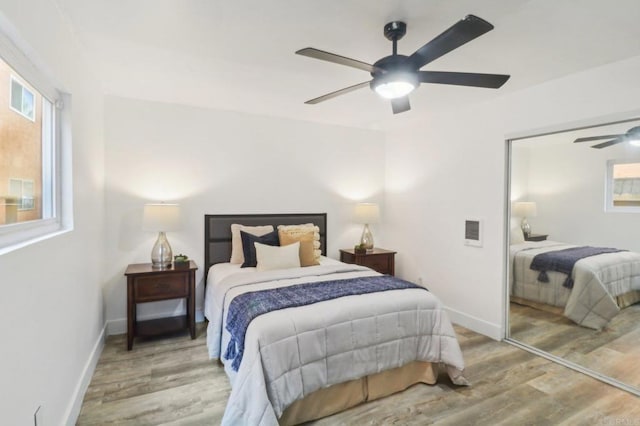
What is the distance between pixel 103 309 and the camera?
3.22m

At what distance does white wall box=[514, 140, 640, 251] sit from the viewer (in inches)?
104

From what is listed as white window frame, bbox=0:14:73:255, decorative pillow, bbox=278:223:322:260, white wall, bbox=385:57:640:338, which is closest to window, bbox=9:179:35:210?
white window frame, bbox=0:14:73:255

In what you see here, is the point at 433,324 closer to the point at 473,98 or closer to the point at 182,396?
the point at 182,396

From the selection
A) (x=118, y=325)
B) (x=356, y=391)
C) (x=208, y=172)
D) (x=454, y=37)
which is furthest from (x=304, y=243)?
(x=454, y=37)

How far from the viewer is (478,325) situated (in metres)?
3.48

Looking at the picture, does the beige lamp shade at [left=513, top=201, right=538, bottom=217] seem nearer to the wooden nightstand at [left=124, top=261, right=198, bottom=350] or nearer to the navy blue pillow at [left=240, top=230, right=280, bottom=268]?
the navy blue pillow at [left=240, top=230, right=280, bottom=268]

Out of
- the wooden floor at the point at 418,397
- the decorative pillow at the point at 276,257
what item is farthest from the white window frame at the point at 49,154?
the decorative pillow at the point at 276,257

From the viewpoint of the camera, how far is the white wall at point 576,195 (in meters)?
2.63

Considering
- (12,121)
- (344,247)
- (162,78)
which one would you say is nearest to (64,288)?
(12,121)

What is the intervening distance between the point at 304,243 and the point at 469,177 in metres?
1.98

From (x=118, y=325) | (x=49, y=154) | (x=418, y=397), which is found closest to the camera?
(x=49, y=154)

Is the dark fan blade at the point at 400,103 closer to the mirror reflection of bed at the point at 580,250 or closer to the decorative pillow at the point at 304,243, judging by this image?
the mirror reflection of bed at the point at 580,250

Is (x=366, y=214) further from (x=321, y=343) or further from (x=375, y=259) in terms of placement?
(x=321, y=343)

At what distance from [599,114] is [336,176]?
110 inches
